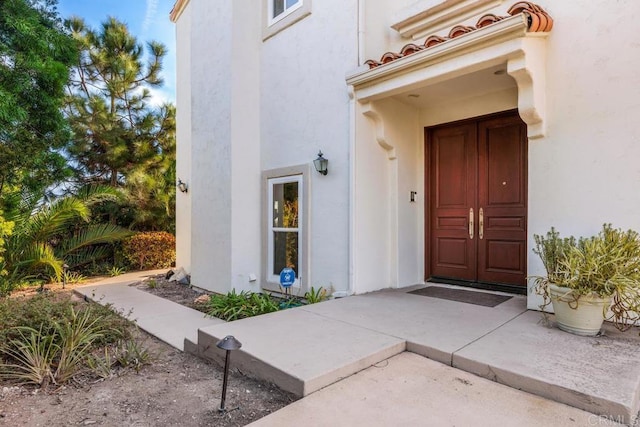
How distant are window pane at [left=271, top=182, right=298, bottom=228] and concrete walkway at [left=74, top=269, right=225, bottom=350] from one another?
1965 millimetres

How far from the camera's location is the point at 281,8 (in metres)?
6.40

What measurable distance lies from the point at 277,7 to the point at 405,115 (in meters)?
3.14

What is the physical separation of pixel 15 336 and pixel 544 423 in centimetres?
442

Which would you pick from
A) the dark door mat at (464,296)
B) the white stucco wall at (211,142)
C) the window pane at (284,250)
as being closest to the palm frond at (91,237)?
the white stucco wall at (211,142)

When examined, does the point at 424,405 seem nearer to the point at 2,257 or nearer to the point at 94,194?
the point at 2,257

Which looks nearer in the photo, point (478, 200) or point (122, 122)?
point (478, 200)

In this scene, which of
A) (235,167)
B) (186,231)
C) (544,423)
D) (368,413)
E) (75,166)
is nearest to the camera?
(544,423)

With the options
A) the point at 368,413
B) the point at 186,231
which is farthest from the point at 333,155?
the point at 186,231

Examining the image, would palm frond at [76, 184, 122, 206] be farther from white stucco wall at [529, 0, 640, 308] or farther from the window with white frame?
white stucco wall at [529, 0, 640, 308]

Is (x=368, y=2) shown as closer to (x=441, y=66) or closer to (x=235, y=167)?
(x=441, y=66)

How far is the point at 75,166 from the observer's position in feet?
33.5

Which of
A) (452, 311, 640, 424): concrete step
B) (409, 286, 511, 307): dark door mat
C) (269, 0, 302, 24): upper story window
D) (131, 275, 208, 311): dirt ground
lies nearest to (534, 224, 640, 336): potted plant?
(452, 311, 640, 424): concrete step

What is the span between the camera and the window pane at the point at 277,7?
6398 millimetres

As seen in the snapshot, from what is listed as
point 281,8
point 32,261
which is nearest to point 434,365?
point 281,8
